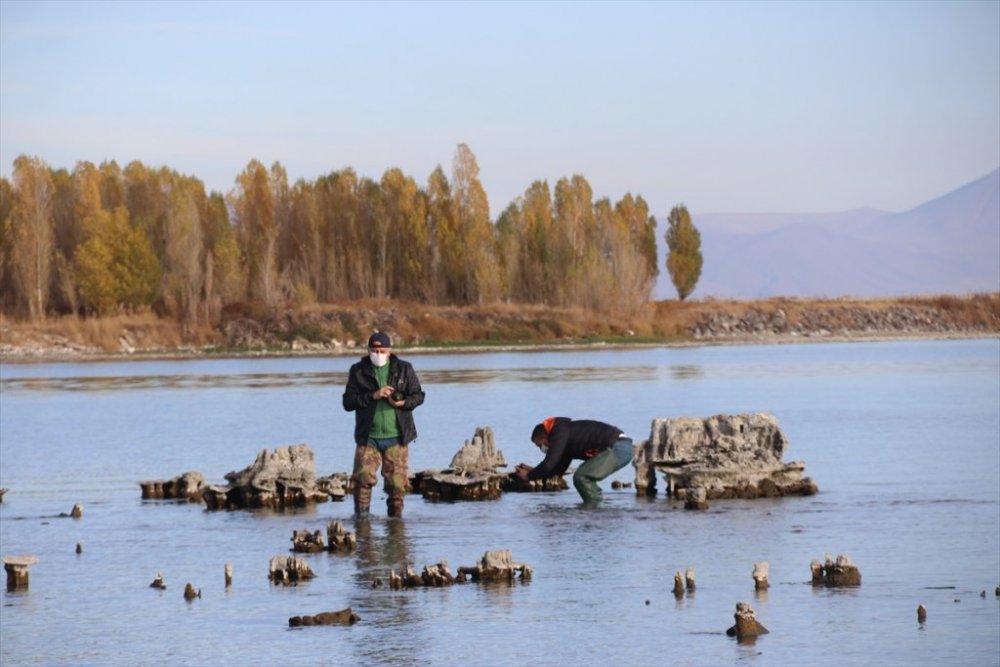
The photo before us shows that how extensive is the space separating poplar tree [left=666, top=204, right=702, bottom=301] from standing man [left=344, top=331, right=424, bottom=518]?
323ft

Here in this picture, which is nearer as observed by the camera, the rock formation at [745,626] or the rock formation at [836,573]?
A: the rock formation at [745,626]

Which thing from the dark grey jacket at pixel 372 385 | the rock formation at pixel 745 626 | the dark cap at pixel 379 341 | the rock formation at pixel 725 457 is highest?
the dark cap at pixel 379 341

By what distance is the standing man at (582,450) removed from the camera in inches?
754

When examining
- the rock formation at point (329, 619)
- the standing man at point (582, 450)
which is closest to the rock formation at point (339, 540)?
the standing man at point (582, 450)

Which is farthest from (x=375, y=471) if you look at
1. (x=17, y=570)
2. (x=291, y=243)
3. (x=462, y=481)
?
(x=291, y=243)

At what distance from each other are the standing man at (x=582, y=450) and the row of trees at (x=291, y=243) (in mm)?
76239

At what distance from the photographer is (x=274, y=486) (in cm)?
2225

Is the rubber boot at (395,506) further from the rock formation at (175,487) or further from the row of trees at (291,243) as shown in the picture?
the row of trees at (291,243)

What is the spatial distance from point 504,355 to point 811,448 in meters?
65.1

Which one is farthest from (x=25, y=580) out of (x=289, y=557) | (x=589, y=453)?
(x=589, y=453)

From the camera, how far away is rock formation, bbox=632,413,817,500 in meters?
21.7

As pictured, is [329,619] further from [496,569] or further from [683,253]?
[683,253]

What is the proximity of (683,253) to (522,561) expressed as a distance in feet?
339

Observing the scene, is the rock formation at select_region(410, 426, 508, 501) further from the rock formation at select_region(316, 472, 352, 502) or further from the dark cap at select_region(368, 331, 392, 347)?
the dark cap at select_region(368, 331, 392, 347)
